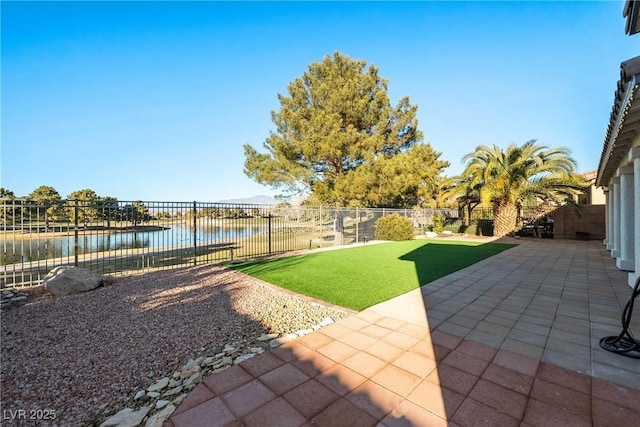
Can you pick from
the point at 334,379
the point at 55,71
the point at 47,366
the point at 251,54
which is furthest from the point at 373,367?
the point at 251,54

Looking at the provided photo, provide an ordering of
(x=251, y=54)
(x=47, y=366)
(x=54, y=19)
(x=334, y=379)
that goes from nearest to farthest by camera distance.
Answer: (x=334, y=379), (x=47, y=366), (x=54, y=19), (x=251, y=54)

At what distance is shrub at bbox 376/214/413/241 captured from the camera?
15.1 metres

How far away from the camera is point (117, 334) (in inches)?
142

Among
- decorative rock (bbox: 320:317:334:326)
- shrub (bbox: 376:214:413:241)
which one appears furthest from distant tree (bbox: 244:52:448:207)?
decorative rock (bbox: 320:317:334:326)

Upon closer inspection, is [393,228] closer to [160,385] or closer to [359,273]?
[359,273]

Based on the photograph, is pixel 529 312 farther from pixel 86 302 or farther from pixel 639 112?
pixel 86 302

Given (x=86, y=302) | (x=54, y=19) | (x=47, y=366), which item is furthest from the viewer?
(x=54, y=19)

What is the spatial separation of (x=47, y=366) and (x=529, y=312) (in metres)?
6.33

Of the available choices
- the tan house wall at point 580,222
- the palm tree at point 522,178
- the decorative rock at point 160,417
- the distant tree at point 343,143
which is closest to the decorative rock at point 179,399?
the decorative rock at point 160,417

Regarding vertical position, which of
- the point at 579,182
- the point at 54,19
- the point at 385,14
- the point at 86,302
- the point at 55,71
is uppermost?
the point at 385,14

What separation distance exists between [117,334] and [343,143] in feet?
40.5

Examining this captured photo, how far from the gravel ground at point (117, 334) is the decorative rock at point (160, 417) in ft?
1.54

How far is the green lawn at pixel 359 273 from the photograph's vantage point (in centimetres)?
513

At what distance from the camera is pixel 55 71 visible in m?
9.10
